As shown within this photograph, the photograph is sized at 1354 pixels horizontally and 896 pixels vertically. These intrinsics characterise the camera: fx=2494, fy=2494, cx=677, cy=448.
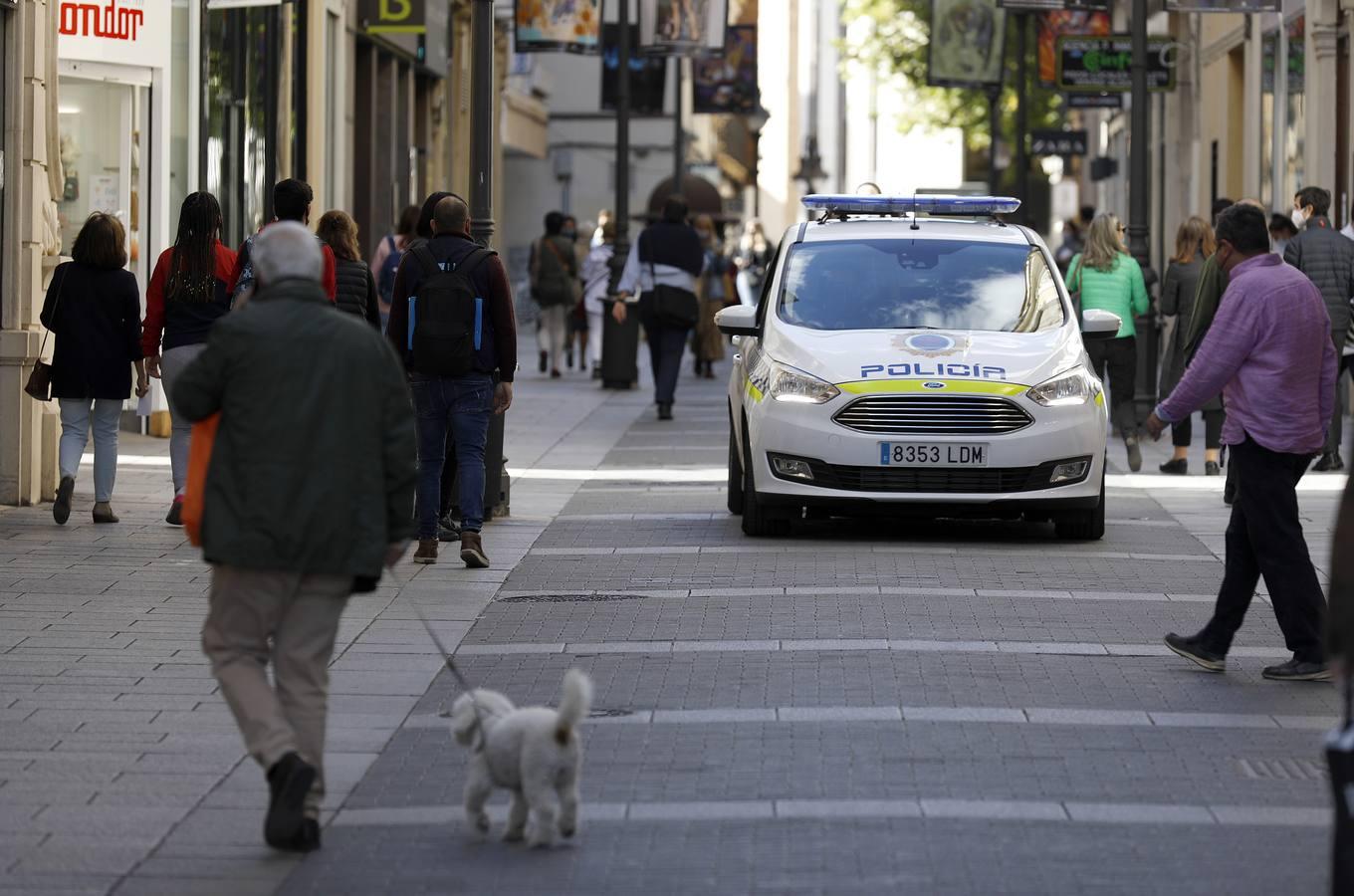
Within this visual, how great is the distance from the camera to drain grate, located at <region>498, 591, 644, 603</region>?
35.3 feet

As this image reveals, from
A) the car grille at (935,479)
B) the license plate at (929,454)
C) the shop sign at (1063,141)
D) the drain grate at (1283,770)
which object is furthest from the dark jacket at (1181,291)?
the shop sign at (1063,141)

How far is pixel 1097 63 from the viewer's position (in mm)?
30266

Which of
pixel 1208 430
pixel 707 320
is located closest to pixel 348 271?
pixel 1208 430

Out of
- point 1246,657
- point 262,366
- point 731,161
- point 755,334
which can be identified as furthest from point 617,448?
point 731,161

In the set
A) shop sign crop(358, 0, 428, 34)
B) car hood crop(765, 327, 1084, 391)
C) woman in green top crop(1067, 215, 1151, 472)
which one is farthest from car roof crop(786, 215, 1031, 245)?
shop sign crop(358, 0, 428, 34)

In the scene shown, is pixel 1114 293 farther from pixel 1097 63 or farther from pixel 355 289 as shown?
pixel 1097 63

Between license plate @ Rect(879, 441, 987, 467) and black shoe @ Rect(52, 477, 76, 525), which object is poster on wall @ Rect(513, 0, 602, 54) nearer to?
black shoe @ Rect(52, 477, 76, 525)

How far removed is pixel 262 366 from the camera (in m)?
6.05

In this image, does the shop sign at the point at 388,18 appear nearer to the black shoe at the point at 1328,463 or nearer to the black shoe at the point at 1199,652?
the black shoe at the point at 1328,463

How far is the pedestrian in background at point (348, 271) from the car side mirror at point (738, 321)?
1.96 meters

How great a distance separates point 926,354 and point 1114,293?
Answer: 5775 millimetres

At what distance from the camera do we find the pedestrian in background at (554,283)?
93.7 ft

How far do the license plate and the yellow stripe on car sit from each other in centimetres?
27

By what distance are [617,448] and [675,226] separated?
4.69m
